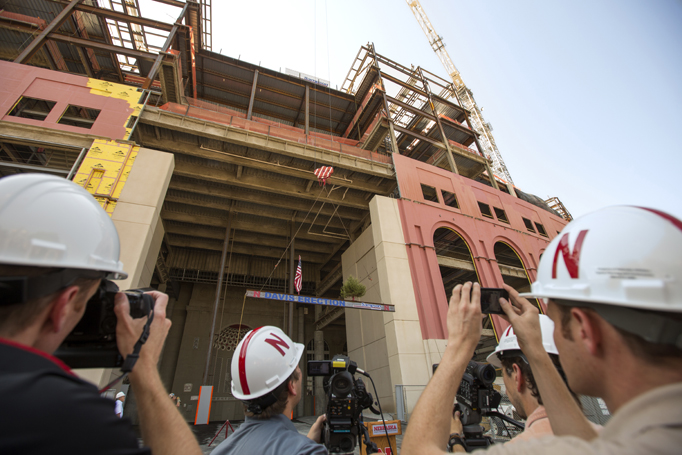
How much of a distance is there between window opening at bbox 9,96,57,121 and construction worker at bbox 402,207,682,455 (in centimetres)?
1880

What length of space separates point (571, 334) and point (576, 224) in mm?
444

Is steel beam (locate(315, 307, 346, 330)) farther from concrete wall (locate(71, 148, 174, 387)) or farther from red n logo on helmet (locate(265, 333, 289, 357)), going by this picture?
red n logo on helmet (locate(265, 333, 289, 357))

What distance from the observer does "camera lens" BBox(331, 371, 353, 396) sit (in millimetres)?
2486

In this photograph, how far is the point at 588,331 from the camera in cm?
99

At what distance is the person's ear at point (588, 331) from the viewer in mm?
968

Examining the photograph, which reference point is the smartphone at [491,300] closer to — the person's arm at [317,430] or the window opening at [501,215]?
the person's arm at [317,430]

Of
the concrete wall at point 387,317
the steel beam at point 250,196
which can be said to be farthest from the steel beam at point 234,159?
the concrete wall at point 387,317

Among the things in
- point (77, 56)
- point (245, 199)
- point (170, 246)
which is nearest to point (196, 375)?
point (170, 246)

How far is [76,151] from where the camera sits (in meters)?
12.0

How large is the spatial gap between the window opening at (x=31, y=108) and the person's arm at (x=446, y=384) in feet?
60.8

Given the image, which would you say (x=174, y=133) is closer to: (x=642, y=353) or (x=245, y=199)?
(x=245, y=199)

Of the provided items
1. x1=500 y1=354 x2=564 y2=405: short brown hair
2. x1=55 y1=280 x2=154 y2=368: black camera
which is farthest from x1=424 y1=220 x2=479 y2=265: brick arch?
x1=55 y1=280 x2=154 y2=368: black camera

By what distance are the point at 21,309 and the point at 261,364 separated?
1.55 meters

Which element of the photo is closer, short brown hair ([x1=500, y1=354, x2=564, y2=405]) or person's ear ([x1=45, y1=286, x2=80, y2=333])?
person's ear ([x1=45, y1=286, x2=80, y2=333])
